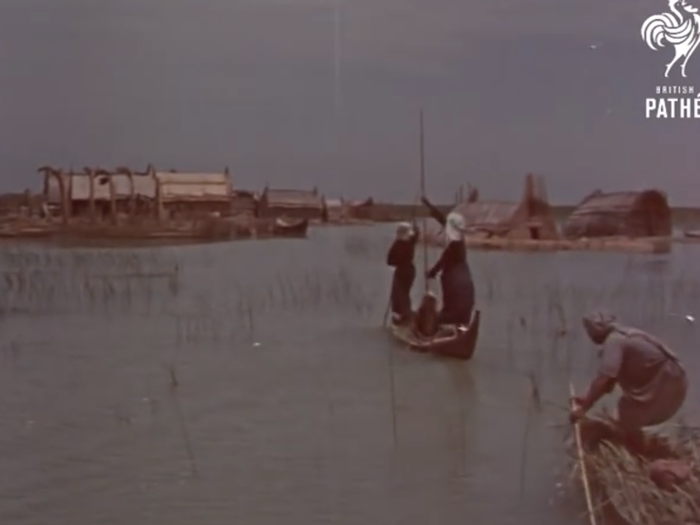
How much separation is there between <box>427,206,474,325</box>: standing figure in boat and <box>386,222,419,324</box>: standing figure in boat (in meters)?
0.04

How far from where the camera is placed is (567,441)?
76.9 inches

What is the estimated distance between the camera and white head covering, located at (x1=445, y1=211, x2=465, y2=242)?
1.98m

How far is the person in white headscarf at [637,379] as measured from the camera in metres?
1.95

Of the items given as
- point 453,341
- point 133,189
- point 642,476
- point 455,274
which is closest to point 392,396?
point 453,341

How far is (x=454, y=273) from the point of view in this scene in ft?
6.51

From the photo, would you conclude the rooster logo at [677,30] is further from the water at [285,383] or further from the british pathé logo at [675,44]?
the water at [285,383]

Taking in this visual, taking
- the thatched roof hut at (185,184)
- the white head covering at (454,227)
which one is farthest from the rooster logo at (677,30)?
the thatched roof hut at (185,184)

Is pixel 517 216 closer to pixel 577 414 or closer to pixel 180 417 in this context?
pixel 577 414

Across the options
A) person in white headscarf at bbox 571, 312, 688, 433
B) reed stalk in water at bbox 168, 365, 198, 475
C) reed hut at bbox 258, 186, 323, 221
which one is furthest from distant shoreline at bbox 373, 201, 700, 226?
reed stalk in water at bbox 168, 365, 198, 475

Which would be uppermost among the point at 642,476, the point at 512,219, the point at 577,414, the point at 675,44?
the point at 675,44

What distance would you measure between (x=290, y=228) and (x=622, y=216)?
0.61 meters

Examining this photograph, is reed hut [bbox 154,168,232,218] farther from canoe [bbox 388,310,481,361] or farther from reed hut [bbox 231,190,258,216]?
canoe [bbox 388,310,481,361]

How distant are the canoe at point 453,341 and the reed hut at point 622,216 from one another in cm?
25

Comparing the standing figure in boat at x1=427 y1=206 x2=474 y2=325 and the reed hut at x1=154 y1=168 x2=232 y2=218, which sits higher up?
the reed hut at x1=154 y1=168 x2=232 y2=218
